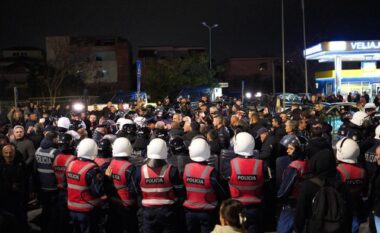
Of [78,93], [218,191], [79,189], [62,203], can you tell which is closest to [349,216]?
[218,191]

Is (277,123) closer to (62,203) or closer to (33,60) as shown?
(62,203)

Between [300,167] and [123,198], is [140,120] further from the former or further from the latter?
[300,167]

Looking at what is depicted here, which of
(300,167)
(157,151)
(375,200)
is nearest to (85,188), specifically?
(157,151)

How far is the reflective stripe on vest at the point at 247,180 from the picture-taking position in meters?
6.34

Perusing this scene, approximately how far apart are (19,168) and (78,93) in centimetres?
4027

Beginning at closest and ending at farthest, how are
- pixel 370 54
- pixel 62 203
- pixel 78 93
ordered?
1. pixel 62 203
2. pixel 370 54
3. pixel 78 93

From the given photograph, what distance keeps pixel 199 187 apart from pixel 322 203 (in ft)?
6.59

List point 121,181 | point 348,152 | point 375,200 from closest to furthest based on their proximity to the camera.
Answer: point 375,200 < point 348,152 < point 121,181

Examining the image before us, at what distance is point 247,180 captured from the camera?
20.9ft

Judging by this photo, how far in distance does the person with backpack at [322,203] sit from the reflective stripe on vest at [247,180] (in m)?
1.35

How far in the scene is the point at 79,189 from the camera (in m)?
6.57

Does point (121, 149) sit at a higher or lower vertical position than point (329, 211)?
higher

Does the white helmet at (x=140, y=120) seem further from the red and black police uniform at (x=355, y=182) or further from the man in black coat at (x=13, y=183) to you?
the red and black police uniform at (x=355, y=182)

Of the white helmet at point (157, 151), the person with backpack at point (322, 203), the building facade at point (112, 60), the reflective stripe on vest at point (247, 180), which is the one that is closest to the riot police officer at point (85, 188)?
the white helmet at point (157, 151)
